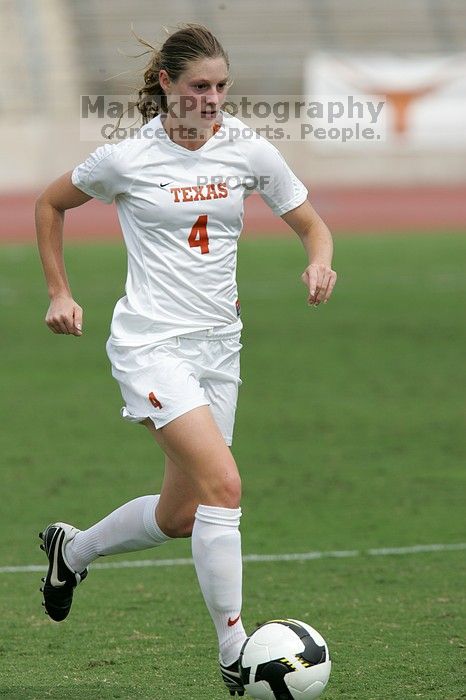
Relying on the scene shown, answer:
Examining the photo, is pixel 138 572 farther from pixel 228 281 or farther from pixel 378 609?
pixel 228 281

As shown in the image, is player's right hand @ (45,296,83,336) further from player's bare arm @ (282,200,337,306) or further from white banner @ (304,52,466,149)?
white banner @ (304,52,466,149)

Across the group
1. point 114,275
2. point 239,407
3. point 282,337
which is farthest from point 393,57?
point 239,407

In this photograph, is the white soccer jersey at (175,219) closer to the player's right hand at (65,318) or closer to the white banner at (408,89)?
the player's right hand at (65,318)

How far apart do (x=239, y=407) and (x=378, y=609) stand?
515 centimetres

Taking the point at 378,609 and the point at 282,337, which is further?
the point at 282,337

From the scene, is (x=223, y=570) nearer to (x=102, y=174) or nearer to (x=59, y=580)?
(x=59, y=580)

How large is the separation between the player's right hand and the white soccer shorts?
141mm

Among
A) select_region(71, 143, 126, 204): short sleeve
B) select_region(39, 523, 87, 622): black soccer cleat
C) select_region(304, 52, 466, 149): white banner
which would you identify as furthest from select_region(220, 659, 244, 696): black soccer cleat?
select_region(304, 52, 466, 149): white banner

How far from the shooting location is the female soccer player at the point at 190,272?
4.49 meters

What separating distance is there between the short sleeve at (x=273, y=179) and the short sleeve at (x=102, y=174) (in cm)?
49

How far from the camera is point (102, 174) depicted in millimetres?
4777

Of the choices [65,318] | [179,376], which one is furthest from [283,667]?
[65,318]

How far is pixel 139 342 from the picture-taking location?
4.70 meters

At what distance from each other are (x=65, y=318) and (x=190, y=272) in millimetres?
490
